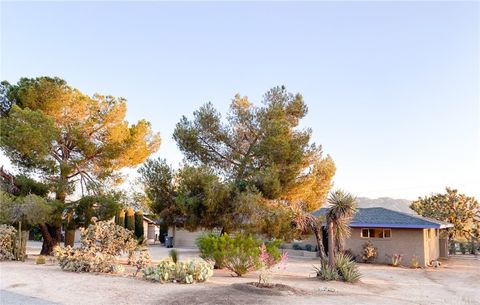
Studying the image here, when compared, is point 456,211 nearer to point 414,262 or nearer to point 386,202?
point 414,262

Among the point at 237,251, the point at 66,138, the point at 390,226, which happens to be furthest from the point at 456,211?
the point at 66,138

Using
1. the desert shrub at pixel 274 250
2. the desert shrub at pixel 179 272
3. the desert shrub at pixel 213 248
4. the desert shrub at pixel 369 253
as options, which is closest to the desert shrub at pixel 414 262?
the desert shrub at pixel 369 253

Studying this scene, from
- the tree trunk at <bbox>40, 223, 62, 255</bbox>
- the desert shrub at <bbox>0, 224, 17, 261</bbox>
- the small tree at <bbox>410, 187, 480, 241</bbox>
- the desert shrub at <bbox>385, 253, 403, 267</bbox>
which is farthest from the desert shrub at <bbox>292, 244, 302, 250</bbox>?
the desert shrub at <bbox>0, 224, 17, 261</bbox>

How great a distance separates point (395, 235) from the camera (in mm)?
25375

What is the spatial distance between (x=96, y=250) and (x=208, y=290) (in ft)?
21.8

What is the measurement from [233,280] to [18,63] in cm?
1224

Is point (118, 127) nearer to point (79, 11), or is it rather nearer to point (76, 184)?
point (76, 184)

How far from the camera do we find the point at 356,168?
31.3 meters

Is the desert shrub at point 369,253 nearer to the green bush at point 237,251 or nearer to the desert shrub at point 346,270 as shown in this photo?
the desert shrub at point 346,270

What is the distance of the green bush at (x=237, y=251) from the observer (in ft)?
54.5

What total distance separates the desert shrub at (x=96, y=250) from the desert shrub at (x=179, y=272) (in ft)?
9.75

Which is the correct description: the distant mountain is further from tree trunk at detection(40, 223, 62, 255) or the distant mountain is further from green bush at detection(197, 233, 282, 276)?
green bush at detection(197, 233, 282, 276)

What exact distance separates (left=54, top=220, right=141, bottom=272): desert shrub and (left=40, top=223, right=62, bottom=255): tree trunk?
7.09 meters

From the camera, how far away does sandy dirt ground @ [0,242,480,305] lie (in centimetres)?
1103
